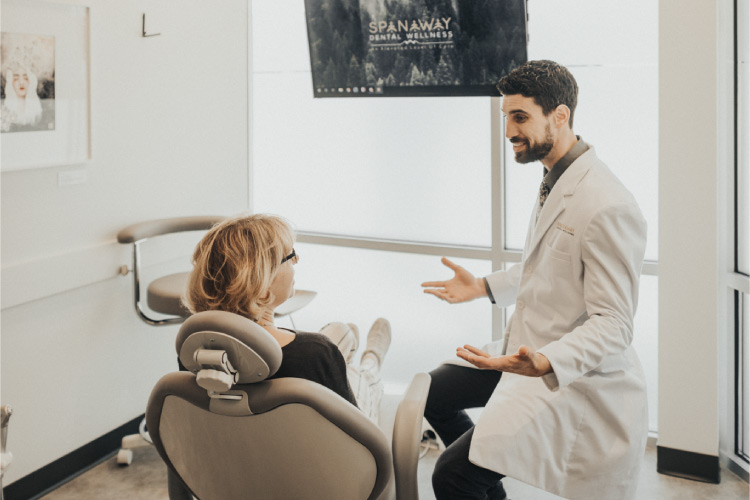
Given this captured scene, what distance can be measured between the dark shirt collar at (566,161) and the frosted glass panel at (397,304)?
138cm

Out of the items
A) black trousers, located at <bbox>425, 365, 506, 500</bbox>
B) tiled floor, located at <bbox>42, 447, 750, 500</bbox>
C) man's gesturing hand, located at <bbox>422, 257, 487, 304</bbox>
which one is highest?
man's gesturing hand, located at <bbox>422, 257, 487, 304</bbox>

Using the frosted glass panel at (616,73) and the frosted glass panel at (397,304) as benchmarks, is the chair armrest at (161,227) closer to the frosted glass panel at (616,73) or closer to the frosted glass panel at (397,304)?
the frosted glass panel at (397,304)

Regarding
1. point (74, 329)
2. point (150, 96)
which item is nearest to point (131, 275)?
point (74, 329)

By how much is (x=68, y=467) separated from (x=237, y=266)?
1737mm

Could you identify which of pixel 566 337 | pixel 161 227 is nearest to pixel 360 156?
pixel 161 227

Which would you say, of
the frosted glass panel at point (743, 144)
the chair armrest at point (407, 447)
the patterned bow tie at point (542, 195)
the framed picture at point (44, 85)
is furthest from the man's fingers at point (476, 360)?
the framed picture at point (44, 85)

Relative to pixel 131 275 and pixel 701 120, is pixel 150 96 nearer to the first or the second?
pixel 131 275

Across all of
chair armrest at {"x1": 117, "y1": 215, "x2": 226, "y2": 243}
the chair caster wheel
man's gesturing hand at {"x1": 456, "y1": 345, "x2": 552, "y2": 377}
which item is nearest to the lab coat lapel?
man's gesturing hand at {"x1": 456, "y1": 345, "x2": 552, "y2": 377}

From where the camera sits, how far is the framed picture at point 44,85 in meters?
2.56

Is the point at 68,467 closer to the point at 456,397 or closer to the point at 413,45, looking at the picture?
the point at 456,397

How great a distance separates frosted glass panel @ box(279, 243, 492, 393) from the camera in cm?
373

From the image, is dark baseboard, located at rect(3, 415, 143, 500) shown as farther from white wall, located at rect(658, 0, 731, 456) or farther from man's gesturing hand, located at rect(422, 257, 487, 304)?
white wall, located at rect(658, 0, 731, 456)

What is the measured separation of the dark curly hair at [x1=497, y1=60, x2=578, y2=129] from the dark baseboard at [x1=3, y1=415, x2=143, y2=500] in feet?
7.22

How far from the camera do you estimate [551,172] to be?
2.21 metres
